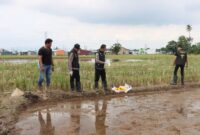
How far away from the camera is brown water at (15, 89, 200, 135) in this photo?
5992 mm

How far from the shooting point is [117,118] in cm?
699

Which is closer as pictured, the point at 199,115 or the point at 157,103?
the point at 199,115

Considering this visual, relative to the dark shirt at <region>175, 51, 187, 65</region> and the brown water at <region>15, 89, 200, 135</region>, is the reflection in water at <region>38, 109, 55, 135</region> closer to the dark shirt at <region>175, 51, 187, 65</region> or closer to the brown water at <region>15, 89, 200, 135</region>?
the brown water at <region>15, 89, 200, 135</region>

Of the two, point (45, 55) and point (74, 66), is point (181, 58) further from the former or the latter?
point (45, 55)

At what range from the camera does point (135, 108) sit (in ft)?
26.7

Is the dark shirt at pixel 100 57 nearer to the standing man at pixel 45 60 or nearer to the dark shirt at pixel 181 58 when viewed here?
the standing man at pixel 45 60

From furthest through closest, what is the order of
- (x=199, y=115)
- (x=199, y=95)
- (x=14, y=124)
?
(x=199, y=95)
(x=199, y=115)
(x=14, y=124)

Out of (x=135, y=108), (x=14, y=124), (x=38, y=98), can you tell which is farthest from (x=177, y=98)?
(x=14, y=124)

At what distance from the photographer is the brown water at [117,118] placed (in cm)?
599

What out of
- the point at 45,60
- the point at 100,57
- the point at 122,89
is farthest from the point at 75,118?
the point at 122,89

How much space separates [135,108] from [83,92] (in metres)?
2.29

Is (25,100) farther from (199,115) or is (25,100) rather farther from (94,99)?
(199,115)

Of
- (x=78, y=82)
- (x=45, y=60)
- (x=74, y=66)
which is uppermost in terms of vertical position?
(x=45, y=60)

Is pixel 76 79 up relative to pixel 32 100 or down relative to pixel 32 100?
up
